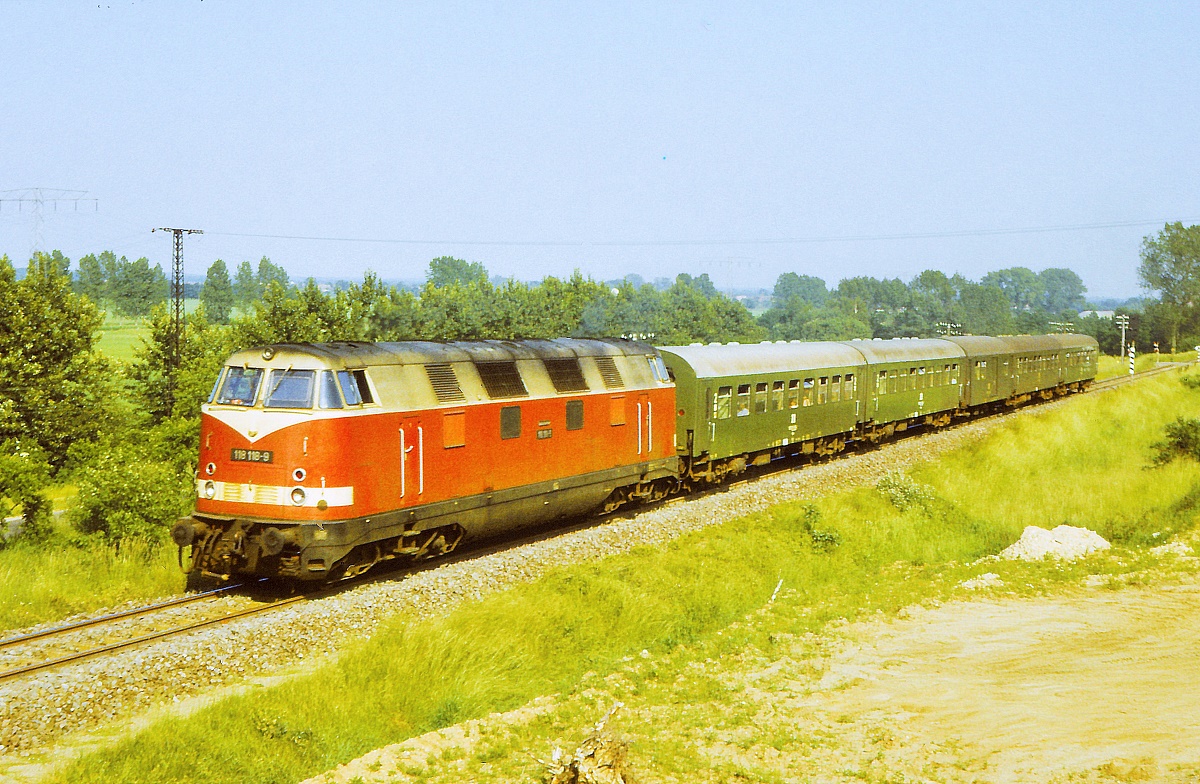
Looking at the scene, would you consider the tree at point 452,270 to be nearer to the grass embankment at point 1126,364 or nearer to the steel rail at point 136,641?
the grass embankment at point 1126,364

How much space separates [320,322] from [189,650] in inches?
1475

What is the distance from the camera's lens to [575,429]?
20062 mm

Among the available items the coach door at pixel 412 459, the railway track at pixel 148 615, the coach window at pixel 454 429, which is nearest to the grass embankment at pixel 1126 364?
the coach window at pixel 454 429

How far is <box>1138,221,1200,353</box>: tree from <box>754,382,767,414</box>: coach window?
109452mm

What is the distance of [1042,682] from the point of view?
12.7 metres

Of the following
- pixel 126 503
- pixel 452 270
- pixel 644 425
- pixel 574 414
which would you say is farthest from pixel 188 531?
pixel 452 270

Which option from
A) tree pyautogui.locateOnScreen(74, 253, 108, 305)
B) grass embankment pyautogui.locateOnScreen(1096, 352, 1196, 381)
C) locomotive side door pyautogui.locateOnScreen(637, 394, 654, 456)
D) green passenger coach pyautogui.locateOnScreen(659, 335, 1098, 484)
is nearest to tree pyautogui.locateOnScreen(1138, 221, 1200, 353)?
grass embankment pyautogui.locateOnScreen(1096, 352, 1196, 381)

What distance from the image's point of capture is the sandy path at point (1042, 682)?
1041cm

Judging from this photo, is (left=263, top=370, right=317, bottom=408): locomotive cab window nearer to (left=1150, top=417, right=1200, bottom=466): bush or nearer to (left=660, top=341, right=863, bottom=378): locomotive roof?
(left=660, top=341, right=863, bottom=378): locomotive roof

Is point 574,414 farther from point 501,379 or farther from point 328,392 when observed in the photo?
point 328,392

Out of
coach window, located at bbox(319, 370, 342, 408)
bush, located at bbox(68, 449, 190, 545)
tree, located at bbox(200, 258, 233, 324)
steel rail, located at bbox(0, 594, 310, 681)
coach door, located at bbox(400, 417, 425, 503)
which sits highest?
tree, located at bbox(200, 258, 233, 324)

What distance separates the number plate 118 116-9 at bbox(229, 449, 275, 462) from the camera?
48.5 ft

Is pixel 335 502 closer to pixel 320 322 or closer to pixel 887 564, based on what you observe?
pixel 887 564

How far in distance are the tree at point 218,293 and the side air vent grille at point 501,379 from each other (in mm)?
127358
